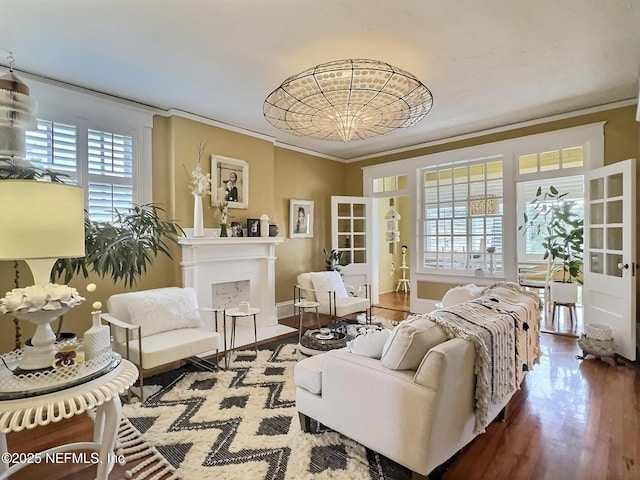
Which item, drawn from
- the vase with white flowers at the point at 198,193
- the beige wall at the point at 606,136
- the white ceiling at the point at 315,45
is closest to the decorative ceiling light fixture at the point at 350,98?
the white ceiling at the point at 315,45

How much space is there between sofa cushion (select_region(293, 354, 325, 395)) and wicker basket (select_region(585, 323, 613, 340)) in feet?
10.0

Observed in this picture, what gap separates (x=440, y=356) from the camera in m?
1.54

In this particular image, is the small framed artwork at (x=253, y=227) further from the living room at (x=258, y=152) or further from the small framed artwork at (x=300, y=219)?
the small framed artwork at (x=300, y=219)

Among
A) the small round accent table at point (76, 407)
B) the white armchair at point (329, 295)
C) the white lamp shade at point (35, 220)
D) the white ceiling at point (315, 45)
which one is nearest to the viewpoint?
the small round accent table at point (76, 407)

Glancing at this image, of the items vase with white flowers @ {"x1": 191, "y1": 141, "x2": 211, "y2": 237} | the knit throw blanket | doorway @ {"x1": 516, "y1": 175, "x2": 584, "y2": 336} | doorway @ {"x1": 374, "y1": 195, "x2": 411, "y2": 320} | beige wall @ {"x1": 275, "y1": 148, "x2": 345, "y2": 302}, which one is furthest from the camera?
doorway @ {"x1": 374, "y1": 195, "x2": 411, "y2": 320}

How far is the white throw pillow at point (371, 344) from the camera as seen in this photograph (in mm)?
1902

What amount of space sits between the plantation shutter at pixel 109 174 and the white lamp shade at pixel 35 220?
6.99 ft

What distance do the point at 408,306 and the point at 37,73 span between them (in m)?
5.79

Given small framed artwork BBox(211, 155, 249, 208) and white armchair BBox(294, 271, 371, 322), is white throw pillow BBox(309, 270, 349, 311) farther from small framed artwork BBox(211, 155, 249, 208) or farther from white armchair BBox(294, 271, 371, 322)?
small framed artwork BBox(211, 155, 249, 208)

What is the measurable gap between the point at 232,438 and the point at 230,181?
3.13 meters

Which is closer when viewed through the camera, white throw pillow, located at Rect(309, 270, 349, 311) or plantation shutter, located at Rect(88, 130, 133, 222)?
plantation shutter, located at Rect(88, 130, 133, 222)

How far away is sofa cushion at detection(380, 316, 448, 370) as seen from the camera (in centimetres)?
168

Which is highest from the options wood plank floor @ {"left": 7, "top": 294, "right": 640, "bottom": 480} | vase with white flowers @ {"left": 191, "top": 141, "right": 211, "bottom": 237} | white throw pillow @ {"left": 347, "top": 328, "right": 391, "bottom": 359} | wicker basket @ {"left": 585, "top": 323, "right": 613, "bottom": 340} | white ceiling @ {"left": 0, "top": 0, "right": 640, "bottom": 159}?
white ceiling @ {"left": 0, "top": 0, "right": 640, "bottom": 159}

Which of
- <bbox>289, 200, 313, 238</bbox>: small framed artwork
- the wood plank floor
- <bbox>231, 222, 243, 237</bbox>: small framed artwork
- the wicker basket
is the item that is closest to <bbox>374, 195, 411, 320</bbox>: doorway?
<bbox>289, 200, 313, 238</bbox>: small framed artwork
